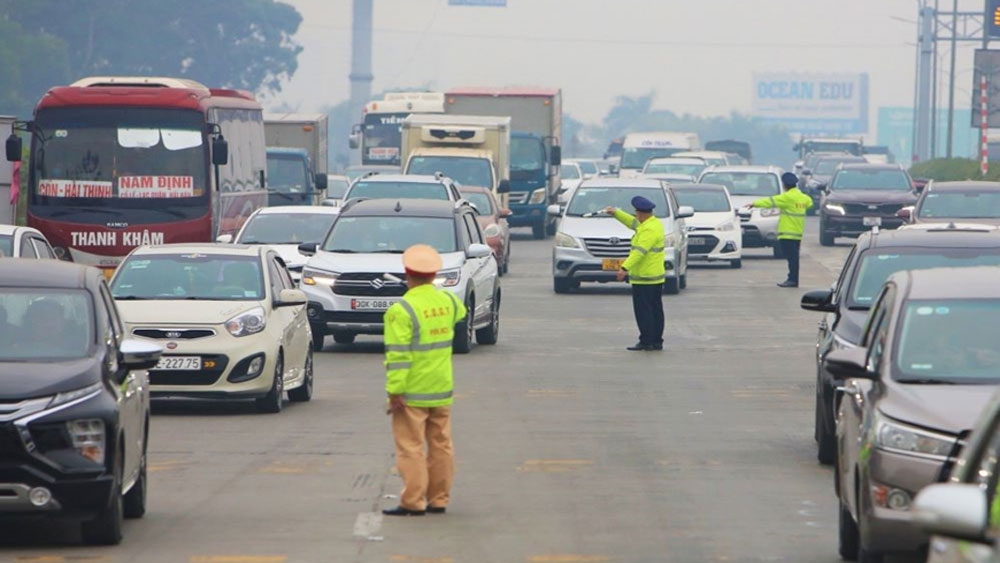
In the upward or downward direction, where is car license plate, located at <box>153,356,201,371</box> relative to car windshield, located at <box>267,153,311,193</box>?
downward

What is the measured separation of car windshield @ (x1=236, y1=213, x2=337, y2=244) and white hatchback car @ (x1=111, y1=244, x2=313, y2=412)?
8.63 metres

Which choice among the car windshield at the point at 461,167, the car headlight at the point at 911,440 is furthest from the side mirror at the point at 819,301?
the car windshield at the point at 461,167

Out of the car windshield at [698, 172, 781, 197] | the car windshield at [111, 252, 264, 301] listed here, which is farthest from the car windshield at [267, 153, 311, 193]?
the car windshield at [111, 252, 264, 301]

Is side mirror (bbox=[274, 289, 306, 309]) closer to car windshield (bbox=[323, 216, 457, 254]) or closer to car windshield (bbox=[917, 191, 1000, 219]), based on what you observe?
car windshield (bbox=[323, 216, 457, 254])

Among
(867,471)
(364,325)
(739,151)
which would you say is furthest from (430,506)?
(739,151)

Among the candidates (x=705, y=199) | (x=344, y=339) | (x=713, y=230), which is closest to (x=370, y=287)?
(x=344, y=339)

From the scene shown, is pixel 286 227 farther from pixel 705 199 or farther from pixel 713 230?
pixel 705 199

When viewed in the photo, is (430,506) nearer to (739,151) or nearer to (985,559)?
(985,559)

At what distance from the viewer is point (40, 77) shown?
98.5 m

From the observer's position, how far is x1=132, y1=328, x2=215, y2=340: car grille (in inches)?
679

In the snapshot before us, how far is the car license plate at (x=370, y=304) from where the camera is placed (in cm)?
2314

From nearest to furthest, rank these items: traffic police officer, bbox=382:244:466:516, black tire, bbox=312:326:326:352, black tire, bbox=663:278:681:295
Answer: traffic police officer, bbox=382:244:466:516, black tire, bbox=312:326:326:352, black tire, bbox=663:278:681:295

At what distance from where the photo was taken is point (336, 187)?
55156mm

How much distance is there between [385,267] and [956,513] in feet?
60.3
